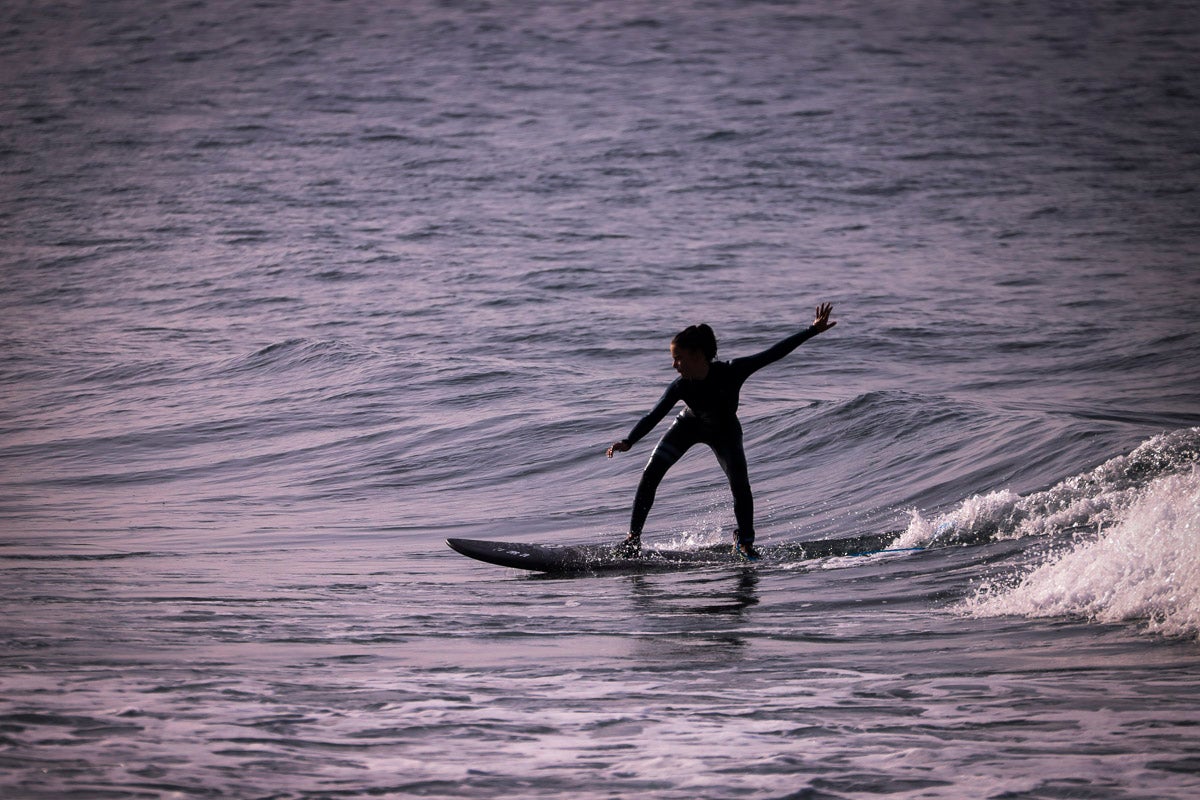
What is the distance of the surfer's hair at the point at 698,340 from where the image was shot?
8.29 m

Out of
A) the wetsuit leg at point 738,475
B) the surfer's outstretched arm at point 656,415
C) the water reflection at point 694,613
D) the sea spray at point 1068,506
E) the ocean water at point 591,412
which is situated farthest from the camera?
the sea spray at point 1068,506

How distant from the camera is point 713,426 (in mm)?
8625

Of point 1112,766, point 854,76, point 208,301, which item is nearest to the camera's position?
point 1112,766

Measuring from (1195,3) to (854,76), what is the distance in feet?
58.8

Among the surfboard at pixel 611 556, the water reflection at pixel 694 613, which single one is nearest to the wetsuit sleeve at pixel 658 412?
the surfboard at pixel 611 556

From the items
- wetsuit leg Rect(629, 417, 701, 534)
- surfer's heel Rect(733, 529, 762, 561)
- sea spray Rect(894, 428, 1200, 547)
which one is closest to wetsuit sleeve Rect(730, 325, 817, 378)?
wetsuit leg Rect(629, 417, 701, 534)

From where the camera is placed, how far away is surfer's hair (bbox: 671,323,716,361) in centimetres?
829

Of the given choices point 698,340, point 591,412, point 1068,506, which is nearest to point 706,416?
point 698,340

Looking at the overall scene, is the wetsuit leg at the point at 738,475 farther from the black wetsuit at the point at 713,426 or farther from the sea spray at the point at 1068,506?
the sea spray at the point at 1068,506

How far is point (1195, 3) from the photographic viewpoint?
182ft

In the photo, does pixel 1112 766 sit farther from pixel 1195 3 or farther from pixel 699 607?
pixel 1195 3

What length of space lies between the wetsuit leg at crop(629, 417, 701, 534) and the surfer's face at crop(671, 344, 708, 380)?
37 centimetres

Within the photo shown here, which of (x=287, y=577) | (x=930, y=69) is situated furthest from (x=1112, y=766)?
(x=930, y=69)

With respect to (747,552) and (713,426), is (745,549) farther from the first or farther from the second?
(713,426)
